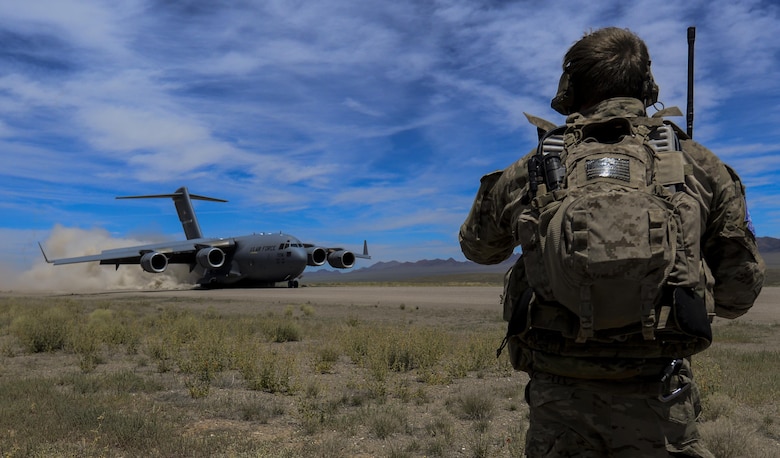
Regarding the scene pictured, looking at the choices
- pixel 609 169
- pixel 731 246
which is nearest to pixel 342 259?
pixel 731 246

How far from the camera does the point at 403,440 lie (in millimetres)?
5398

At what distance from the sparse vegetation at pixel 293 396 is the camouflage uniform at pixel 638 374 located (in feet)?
10.2

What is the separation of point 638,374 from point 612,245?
19.9 inches

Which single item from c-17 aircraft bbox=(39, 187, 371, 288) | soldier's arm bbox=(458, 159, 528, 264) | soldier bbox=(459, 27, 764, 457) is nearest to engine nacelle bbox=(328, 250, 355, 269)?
c-17 aircraft bbox=(39, 187, 371, 288)

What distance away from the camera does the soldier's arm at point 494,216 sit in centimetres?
222

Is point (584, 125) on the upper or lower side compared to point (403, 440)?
upper

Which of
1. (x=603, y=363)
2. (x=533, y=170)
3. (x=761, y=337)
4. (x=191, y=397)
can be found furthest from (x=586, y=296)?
(x=761, y=337)

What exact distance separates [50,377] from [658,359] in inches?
337

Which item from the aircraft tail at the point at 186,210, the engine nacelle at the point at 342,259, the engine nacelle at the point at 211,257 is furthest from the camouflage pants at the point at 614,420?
the aircraft tail at the point at 186,210

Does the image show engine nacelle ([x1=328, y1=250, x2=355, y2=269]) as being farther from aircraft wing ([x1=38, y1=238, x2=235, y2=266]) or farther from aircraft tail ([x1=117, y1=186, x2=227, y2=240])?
aircraft tail ([x1=117, y1=186, x2=227, y2=240])

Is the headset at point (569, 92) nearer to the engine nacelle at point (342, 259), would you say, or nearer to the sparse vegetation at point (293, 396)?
the sparse vegetation at point (293, 396)

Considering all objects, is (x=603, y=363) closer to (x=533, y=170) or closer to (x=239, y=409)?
(x=533, y=170)

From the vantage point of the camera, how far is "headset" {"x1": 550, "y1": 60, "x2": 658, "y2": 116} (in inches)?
87.5

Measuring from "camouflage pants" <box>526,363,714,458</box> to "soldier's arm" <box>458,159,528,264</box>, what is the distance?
634 millimetres
